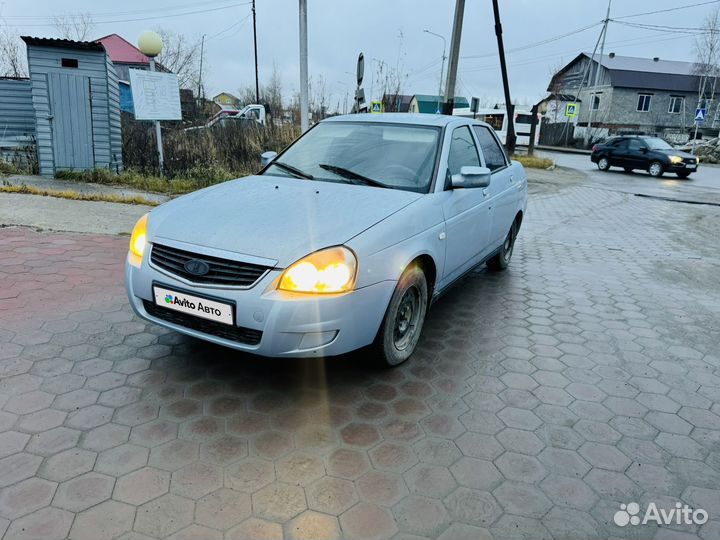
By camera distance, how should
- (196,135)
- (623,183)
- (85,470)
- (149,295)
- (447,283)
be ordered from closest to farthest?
(85,470) < (149,295) < (447,283) < (196,135) < (623,183)

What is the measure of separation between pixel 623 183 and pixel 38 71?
18.0 m

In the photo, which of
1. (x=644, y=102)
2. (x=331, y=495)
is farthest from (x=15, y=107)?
(x=644, y=102)

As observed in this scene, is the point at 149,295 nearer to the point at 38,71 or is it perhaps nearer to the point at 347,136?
the point at 347,136

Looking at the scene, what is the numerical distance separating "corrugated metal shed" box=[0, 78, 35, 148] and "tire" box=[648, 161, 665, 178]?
22.4 metres

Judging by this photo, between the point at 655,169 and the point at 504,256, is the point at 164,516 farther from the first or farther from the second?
the point at 655,169

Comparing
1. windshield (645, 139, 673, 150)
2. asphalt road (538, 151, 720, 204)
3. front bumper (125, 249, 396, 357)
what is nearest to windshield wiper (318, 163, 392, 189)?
front bumper (125, 249, 396, 357)

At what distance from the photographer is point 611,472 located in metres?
2.45

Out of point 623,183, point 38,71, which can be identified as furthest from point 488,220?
point 623,183

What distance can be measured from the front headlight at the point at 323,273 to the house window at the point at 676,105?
188 ft

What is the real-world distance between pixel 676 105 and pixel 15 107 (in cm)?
5500

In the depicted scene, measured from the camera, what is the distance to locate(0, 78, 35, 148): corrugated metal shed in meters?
12.5

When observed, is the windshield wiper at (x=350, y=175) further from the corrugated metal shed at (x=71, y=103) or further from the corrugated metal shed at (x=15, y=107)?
the corrugated metal shed at (x=15, y=107)

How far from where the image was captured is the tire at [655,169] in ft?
67.9

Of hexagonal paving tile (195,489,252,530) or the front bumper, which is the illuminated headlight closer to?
the front bumper
